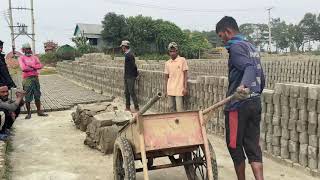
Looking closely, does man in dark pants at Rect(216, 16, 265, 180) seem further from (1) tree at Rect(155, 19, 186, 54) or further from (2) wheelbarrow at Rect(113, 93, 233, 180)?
(1) tree at Rect(155, 19, 186, 54)

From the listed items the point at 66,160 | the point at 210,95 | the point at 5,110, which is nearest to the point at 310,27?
the point at 210,95

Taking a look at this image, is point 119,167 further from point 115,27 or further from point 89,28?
point 89,28

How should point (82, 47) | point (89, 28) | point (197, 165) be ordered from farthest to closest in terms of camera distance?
point (89, 28) < point (82, 47) < point (197, 165)

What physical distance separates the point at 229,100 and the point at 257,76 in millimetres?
468

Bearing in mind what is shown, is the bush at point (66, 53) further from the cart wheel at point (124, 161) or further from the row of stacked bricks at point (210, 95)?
the cart wheel at point (124, 161)

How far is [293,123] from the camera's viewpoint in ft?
19.1

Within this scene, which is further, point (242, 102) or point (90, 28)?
point (90, 28)

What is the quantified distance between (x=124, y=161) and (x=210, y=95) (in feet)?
13.5

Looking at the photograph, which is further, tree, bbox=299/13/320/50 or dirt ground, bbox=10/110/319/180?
tree, bbox=299/13/320/50

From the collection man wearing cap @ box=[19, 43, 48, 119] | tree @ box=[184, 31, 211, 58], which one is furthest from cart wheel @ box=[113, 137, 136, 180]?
tree @ box=[184, 31, 211, 58]

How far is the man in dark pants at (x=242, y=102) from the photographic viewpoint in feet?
13.9

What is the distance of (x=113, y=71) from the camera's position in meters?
14.7

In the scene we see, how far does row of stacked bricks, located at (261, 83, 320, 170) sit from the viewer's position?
545 centimetres

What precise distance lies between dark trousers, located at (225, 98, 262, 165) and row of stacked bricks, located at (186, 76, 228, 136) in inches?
123
